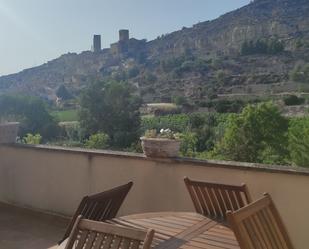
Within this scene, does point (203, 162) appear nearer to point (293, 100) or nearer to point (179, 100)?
point (293, 100)

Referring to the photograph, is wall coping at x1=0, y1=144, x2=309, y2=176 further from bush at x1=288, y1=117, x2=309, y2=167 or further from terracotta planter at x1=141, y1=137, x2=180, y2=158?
bush at x1=288, y1=117, x2=309, y2=167

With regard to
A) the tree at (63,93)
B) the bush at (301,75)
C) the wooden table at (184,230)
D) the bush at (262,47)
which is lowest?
the tree at (63,93)

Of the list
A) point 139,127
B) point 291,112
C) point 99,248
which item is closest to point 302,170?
point 99,248

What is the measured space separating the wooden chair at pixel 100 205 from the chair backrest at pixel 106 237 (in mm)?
454

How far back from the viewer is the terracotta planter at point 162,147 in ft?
12.4

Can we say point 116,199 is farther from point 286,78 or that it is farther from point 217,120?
point 286,78

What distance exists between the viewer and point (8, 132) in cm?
513

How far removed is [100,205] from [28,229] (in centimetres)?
220

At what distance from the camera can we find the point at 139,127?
43.0 metres

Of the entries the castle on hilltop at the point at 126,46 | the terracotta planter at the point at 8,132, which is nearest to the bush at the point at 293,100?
the castle on hilltop at the point at 126,46

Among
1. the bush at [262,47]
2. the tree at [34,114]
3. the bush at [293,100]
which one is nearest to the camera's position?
the tree at [34,114]

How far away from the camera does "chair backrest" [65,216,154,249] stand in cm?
175

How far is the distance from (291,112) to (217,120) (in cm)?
774

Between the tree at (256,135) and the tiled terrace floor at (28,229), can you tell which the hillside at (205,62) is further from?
the tiled terrace floor at (28,229)
